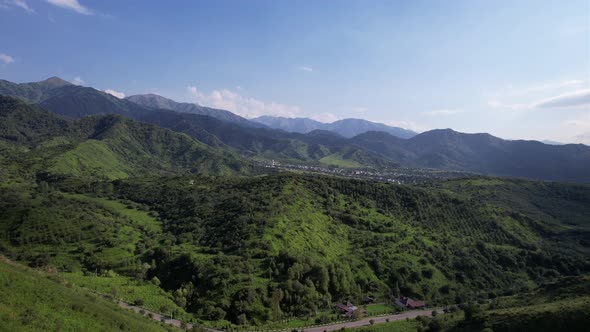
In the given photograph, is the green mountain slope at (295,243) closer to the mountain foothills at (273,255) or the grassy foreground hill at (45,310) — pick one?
the mountain foothills at (273,255)

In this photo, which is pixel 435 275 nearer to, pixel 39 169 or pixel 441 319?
pixel 441 319

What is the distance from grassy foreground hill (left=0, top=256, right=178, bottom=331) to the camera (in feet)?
111

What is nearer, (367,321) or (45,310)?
(45,310)

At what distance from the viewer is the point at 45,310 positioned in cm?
3753

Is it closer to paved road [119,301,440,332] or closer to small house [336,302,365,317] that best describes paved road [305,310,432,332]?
paved road [119,301,440,332]

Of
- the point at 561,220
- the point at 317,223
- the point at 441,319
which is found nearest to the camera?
the point at 441,319

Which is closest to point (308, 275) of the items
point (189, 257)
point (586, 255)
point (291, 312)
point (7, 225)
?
point (291, 312)

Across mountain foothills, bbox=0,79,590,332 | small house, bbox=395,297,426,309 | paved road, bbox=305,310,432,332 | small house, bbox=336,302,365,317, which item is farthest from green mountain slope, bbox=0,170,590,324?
paved road, bbox=305,310,432,332

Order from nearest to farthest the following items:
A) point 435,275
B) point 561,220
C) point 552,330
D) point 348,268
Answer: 1. point 552,330
2. point 348,268
3. point 435,275
4. point 561,220

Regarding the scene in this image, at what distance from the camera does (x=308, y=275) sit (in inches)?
3278

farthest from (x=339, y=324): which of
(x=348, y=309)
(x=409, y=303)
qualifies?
(x=409, y=303)

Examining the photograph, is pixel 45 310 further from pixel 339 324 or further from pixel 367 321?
pixel 367 321

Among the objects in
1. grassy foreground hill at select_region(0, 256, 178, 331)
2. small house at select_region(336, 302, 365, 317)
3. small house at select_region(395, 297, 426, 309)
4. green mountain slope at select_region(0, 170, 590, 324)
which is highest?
grassy foreground hill at select_region(0, 256, 178, 331)

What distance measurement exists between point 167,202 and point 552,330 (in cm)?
13447
